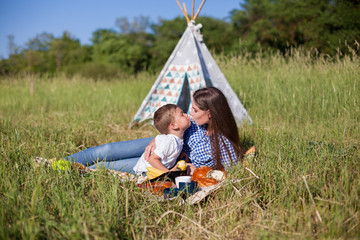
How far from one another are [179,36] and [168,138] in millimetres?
8511

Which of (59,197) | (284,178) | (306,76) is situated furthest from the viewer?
(306,76)

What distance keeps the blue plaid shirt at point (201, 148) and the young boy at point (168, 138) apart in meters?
0.17

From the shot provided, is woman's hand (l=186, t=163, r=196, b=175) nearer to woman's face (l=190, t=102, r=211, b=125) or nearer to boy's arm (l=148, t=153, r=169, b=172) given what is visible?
boy's arm (l=148, t=153, r=169, b=172)

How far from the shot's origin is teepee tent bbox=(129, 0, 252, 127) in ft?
13.1

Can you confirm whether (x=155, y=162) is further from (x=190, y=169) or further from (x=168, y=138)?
(x=190, y=169)

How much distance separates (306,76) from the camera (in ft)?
14.8

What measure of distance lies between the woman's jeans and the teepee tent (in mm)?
1216

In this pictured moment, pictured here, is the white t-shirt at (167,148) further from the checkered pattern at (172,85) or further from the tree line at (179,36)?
the tree line at (179,36)

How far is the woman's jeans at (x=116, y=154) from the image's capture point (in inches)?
105

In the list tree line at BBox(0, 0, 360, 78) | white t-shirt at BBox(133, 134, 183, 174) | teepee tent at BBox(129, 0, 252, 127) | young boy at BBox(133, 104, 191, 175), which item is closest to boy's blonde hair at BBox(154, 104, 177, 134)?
young boy at BBox(133, 104, 191, 175)

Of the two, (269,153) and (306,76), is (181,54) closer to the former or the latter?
(306,76)

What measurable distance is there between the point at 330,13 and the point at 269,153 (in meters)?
9.37

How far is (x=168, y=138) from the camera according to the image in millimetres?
2410

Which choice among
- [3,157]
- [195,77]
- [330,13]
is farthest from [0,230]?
[330,13]
